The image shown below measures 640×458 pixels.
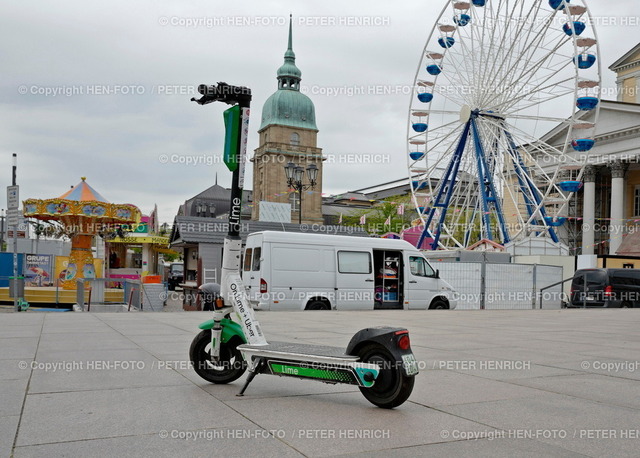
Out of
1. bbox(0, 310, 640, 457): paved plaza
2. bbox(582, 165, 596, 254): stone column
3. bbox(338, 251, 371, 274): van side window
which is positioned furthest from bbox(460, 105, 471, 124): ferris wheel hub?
bbox(0, 310, 640, 457): paved plaza

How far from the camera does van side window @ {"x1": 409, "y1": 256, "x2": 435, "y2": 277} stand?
63.1 ft

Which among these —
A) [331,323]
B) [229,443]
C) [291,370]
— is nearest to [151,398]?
[291,370]

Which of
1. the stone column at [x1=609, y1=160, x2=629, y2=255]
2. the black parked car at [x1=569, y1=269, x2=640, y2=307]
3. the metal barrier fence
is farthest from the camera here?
the stone column at [x1=609, y1=160, x2=629, y2=255]

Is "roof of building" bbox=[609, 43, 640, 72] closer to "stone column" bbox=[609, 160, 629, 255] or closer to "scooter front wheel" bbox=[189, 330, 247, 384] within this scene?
"stone column" bbox=[609, 160, 629, 255]

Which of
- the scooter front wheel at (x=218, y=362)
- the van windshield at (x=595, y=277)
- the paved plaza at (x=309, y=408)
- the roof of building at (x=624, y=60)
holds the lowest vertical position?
the paved plaza at (x=309, y=408)

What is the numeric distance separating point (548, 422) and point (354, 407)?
56.2 inches

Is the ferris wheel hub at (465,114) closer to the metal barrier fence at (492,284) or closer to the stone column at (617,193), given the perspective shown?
the metal barrier fence at (492,284)

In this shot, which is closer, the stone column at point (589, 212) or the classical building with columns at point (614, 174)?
Answer: the classical building with columns at point (614, 174)

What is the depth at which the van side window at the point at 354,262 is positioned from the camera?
1814 cm

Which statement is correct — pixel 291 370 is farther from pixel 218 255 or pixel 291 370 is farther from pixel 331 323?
pixel 218 255

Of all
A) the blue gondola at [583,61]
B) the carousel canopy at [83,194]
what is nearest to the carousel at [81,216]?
the carousel canopy at [83,194]

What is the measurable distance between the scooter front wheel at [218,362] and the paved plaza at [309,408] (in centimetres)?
10

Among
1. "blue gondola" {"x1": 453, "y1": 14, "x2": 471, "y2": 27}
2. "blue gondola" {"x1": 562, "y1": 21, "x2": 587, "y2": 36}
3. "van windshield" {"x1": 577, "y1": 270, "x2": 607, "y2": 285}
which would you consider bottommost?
"van windshield" {"x1": 577, "y1": 270, "x2": 607, "y2": 285}

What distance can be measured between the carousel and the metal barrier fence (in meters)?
15.6
